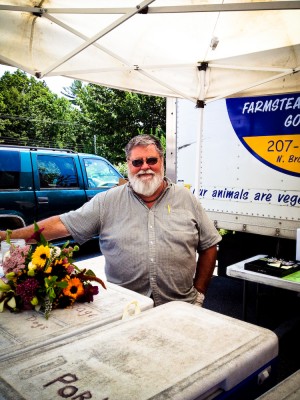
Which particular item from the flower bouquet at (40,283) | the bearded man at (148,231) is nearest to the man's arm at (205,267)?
the bearded man at (148,231)

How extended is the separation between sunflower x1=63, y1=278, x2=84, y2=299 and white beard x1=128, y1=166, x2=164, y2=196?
995mm

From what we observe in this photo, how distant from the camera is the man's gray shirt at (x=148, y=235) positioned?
7.47ft

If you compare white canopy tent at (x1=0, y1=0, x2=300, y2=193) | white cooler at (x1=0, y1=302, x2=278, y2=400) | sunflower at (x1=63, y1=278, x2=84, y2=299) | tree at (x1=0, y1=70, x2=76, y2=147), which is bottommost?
white cooler at (x1=0, y1=302, x2=278, y2=400)

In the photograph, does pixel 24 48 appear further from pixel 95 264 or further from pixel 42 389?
pixel 42 389

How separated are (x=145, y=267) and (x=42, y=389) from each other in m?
1.35

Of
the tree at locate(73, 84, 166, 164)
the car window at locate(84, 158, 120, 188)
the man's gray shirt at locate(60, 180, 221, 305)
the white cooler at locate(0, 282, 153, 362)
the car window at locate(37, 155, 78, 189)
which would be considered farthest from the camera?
the tree at locate(73, 84, 166, 164)

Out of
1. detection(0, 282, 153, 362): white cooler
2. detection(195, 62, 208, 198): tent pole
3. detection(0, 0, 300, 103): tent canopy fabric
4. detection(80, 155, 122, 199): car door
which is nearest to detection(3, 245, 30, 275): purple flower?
detection(0, 282, 153, 362): white cooler

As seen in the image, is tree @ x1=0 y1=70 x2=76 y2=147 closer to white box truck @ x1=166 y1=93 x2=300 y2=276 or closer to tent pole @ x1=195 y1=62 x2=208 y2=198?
white box truck @ x1=166 y1=93 x2=300 y2=276

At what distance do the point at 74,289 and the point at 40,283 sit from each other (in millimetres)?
171

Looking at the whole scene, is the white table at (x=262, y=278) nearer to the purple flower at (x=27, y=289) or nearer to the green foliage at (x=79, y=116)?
the purple flower at (x=27, y=289)

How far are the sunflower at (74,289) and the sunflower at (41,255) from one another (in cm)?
17

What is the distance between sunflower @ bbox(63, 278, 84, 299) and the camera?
160 centimetres

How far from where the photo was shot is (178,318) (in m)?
1.44

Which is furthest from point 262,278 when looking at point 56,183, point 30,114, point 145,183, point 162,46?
point 30,114
